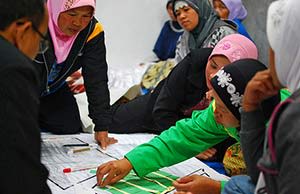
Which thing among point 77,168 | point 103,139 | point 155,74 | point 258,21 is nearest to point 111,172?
point 77,168

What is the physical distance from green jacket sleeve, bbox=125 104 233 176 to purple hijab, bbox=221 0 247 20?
1.98 metres

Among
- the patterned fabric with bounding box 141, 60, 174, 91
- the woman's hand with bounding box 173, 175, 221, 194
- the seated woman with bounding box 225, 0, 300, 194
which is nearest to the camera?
the seated woman with bounding box 225, 0, 300, 194

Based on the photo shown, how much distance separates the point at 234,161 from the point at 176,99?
0.55 meters

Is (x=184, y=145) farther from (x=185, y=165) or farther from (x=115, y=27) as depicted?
(x=115, y=27)

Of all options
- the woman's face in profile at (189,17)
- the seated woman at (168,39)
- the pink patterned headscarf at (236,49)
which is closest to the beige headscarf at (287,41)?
the pink patterned headscarf at (236,49)

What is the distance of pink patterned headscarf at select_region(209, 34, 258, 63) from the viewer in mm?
1924

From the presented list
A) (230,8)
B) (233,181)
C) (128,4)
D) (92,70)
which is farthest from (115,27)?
(233,181)

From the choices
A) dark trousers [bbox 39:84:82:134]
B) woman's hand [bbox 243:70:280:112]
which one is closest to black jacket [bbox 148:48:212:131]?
dark trousers [bbox 39:84:82:134]

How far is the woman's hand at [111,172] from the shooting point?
5.29ft

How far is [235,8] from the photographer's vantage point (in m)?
3.56

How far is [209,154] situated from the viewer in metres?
2.02

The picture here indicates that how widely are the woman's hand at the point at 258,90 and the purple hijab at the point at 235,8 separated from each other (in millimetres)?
2487

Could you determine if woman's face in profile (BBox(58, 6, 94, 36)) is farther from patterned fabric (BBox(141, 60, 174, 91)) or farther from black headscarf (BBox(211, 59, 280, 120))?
patterned fabric (BBox(141, 60, 174, 91))

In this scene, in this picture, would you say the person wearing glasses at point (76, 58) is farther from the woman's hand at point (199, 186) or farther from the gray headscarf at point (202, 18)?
the gray headscarf at point (202, 18)
